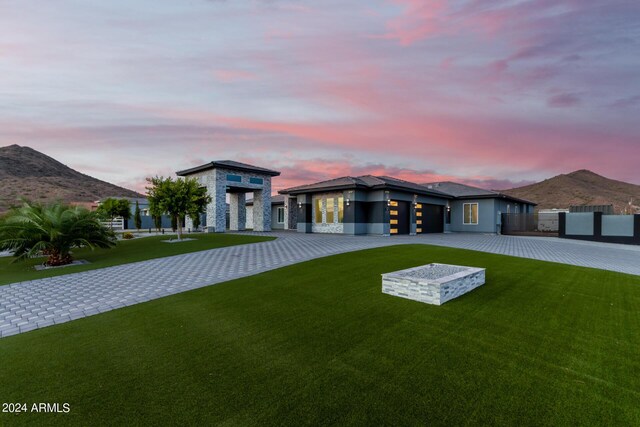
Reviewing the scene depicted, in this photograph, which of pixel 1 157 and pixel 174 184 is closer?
pixel 174 184

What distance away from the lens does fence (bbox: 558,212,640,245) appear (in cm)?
1947

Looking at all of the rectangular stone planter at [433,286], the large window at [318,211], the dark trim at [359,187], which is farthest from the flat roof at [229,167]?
the rectangular stone planter at [433,286]

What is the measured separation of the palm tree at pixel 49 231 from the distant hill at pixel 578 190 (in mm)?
108092

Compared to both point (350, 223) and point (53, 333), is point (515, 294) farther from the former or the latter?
point (350, 223)

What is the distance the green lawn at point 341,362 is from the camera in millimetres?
2723

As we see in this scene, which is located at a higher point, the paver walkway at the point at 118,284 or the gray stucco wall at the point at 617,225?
the gray stucco wall at the point at 617,225

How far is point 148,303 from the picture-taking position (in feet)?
20.7

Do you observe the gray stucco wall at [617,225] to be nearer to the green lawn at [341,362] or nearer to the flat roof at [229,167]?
the green lawn at [341,362]

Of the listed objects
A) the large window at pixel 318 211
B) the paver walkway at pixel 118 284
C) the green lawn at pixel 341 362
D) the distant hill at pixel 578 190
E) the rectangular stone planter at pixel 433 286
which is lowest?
the paver walkway at pixel 118 284

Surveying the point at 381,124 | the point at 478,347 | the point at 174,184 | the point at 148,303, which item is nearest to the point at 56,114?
the point at 174,184

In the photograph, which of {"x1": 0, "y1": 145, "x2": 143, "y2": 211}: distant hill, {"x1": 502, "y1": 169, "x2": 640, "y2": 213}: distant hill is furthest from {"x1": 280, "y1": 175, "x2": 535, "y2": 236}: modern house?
{"x1": 502, "y1": 169, "x2": 640, "y2": 213}: distant hill

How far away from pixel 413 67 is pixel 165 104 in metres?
12.3

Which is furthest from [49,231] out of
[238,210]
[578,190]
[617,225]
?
[578,190]

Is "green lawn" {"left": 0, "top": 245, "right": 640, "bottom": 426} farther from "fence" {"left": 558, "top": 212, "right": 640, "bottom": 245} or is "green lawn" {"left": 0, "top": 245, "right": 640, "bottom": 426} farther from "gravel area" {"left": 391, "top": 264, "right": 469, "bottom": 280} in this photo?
"fence" {"left": 558, "top": 212, "right": 640, "bottom": 245}
